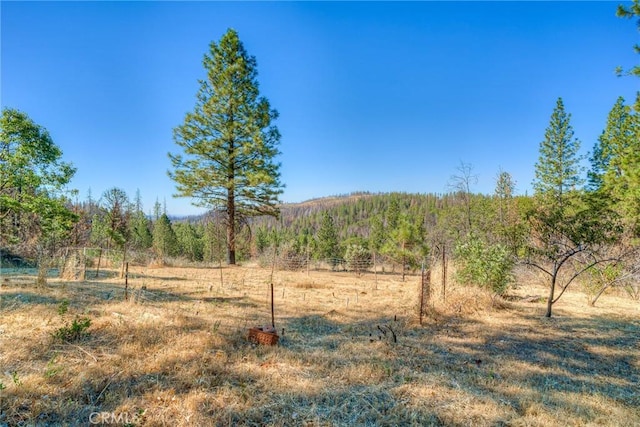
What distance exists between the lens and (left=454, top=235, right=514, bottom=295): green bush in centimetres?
861

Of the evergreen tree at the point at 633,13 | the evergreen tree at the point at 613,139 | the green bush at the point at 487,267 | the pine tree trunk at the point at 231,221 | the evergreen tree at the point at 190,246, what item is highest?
the evergreen tree at the point at 613,139

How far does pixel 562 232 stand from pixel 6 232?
2035 centimetres

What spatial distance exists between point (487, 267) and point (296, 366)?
275 inches

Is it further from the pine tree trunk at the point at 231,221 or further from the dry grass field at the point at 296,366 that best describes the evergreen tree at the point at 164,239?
the dry grass field at the point at 296,366

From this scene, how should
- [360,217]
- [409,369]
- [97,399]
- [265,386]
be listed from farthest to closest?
[360,217], [409,369], [265,386], [97,399]

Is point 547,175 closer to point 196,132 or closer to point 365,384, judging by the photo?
point 196,132

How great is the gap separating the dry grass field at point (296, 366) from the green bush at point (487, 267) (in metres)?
1.45

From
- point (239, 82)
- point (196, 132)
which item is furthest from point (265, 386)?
point (239, 82)

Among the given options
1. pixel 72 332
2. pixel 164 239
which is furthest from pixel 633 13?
pixel 164 239

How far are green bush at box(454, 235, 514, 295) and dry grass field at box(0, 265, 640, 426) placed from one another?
145cm

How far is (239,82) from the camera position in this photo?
590 inches

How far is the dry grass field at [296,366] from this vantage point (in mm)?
2955

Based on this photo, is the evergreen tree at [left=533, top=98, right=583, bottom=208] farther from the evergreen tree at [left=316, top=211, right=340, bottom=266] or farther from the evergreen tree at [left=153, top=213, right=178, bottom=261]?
the evergreen tree at [left=153, top=213, right=178, bottom=261]

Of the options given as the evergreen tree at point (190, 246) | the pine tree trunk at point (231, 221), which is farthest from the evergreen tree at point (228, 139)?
the evergreen tree at point (190, 246)
